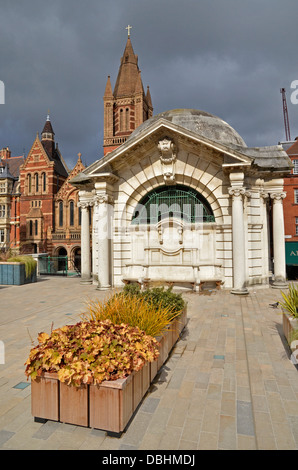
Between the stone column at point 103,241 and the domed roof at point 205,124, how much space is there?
5427 mm

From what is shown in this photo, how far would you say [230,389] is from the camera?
4.89 metres

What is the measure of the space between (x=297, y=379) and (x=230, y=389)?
1.35 metres

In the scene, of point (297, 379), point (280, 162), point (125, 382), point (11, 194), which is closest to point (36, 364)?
point (125, 382)

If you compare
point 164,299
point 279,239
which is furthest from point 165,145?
point 164,299

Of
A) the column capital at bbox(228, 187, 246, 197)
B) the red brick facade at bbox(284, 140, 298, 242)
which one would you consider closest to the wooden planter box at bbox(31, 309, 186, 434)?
the column capital at bbox(228, 187, 246, 197)

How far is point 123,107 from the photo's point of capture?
189 feet

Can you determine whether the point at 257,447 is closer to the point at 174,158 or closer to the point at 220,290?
the point at 220,290

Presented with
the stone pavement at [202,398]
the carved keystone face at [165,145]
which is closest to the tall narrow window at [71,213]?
the carved keystone face at [165,145]

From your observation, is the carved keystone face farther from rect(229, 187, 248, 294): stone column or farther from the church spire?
the church spire

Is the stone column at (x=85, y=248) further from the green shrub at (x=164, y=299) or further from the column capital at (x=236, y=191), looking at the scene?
the green shrub at (x=164, y=299)

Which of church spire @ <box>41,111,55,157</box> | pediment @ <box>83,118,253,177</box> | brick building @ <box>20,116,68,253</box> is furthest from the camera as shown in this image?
church spire @ <box>41,111,55,157</box>

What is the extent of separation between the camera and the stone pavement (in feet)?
11.7

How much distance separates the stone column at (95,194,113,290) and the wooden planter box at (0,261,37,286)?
5.76 m

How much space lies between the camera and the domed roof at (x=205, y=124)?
54.1 feet
